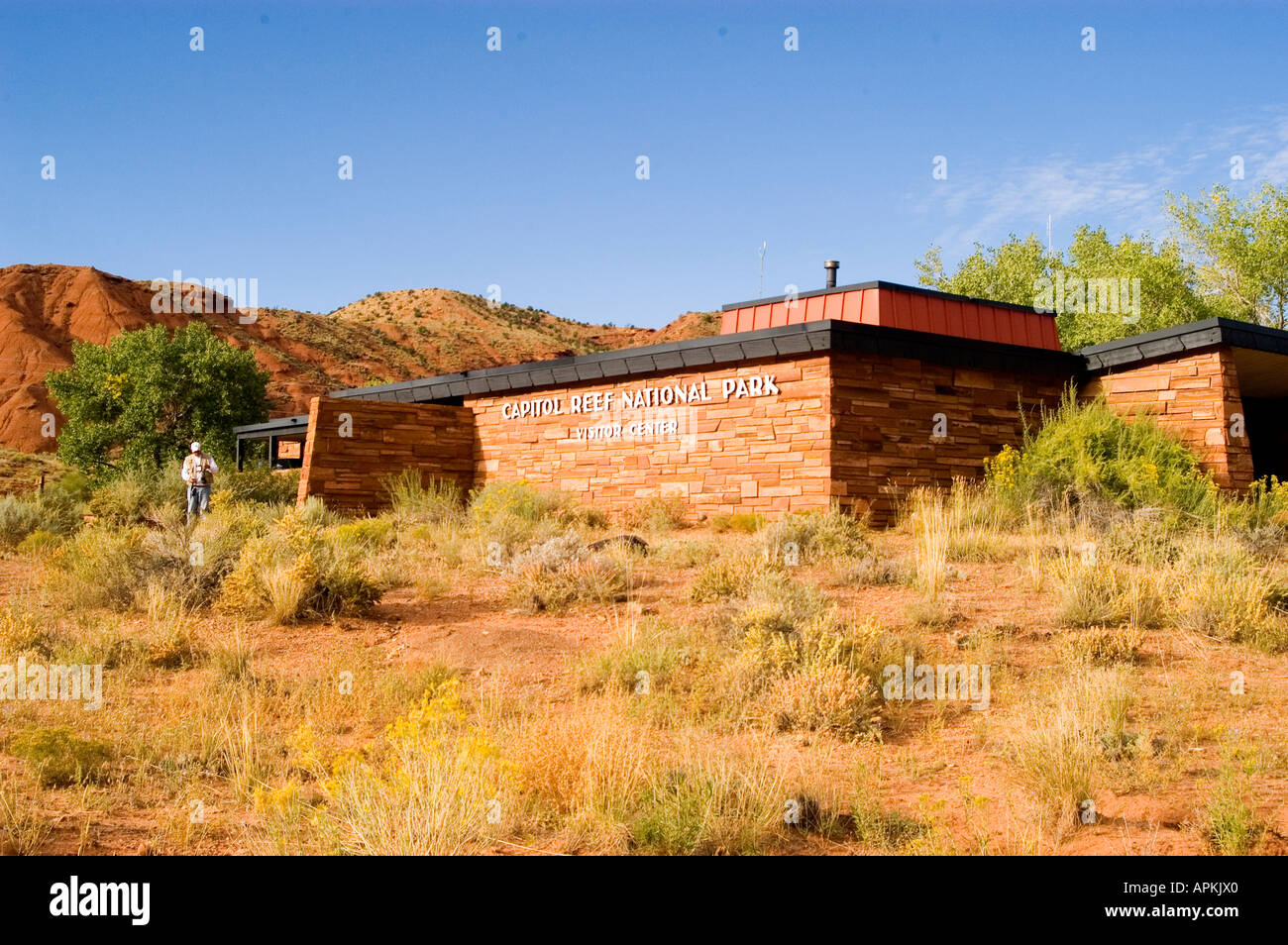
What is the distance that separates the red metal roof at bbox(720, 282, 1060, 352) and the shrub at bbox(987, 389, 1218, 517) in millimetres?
2901

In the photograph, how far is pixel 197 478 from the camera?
1912cm

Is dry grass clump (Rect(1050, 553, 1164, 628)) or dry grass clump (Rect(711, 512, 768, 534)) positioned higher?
dry grass clump (Rect(711, 512, 768, 534))

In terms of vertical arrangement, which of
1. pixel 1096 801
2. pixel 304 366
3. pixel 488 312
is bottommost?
pixel 1096 801

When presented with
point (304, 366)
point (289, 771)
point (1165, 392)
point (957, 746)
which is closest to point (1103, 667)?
point (957, 746)

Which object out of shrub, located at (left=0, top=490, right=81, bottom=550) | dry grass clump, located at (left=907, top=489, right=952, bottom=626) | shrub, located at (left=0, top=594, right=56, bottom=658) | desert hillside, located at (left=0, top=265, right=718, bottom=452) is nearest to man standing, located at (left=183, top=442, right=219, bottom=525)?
shrub, located at (left=0, top=490, right=81, bottom=550)

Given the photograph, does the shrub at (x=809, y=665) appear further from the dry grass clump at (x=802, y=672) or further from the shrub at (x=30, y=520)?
the shrub at (x=30, y=520)

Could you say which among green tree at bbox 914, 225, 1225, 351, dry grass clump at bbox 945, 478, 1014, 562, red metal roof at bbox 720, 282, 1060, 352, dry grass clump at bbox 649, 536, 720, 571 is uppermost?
green tree at bbox 914, 225, 1225, 351

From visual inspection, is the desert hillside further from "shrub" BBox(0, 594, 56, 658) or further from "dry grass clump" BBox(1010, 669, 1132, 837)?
"dry grass clump" BBox(1010, 669, 1132, 837)

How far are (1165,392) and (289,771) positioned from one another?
15678 mm

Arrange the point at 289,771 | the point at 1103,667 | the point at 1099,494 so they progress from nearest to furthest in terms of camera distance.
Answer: the point at 289,771, the point at 1103,667, the point at 1099,494

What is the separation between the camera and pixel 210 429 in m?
39.0

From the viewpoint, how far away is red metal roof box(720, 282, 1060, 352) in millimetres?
19328

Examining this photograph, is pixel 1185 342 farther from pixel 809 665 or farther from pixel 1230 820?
pixel 1230 820
